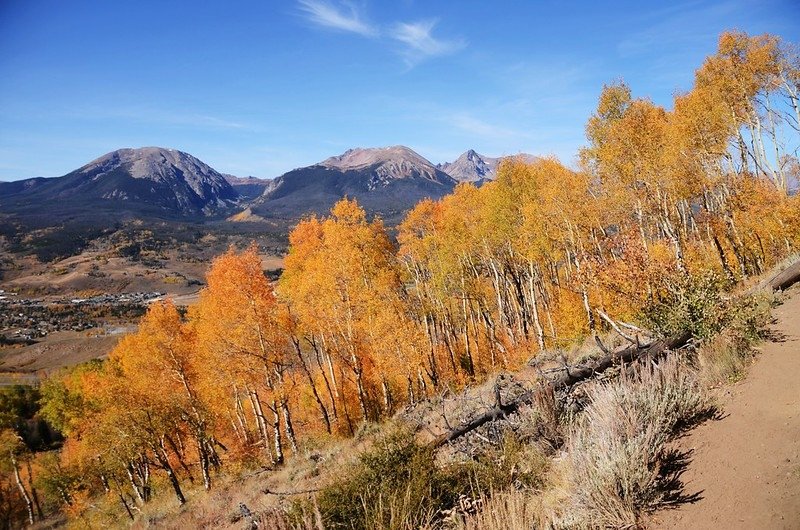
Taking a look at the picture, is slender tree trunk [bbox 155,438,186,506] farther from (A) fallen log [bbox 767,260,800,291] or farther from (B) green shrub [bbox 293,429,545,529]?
(A) fallen log [bbox 767,260,800,291]

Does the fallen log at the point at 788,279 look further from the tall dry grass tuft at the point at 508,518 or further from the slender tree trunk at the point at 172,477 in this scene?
the slender tree trunk at the point at 172,477

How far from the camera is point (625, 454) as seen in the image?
5125mm

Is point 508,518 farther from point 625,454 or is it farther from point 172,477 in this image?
point 172,477

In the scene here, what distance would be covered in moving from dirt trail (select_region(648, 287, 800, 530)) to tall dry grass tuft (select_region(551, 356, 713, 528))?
0.27 metres

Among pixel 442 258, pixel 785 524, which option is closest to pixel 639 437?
pixel 785 524

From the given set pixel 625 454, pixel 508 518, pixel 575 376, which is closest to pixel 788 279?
pixel 575 376

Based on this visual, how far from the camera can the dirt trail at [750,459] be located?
4395mm

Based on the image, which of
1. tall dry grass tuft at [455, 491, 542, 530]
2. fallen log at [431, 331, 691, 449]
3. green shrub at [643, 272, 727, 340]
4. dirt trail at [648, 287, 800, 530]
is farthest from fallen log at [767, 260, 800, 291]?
tall dry grass tuft at [455, 491, 542, 530]

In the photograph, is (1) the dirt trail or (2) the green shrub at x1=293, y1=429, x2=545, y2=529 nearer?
(1) the dirt trail

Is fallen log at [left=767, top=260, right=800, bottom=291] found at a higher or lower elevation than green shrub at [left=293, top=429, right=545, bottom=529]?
higher

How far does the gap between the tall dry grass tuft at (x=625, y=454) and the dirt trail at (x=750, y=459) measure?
0.90ft

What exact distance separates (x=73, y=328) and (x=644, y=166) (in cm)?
13988

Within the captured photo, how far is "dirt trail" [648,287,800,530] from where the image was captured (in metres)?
4.39

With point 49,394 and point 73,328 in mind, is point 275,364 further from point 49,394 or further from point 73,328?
point 73,328
